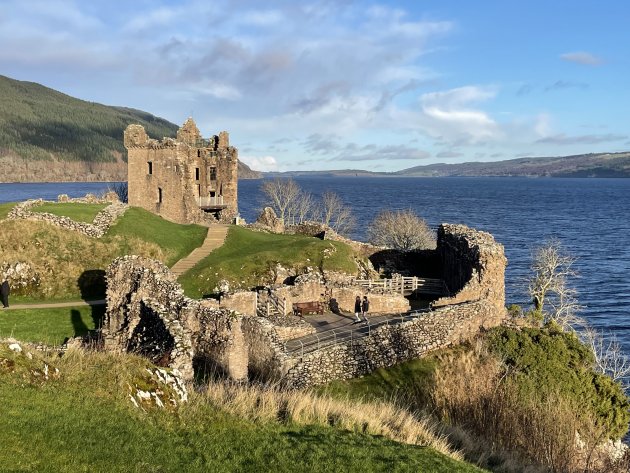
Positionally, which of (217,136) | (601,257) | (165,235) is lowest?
(601,257)

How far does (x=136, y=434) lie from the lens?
11.6 m

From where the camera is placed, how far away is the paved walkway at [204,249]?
38.7 m

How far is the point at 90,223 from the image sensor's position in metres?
38.9

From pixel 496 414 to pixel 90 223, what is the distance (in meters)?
30.8

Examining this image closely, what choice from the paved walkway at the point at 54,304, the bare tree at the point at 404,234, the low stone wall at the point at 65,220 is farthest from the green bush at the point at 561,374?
the bare tree at the point at 404,234

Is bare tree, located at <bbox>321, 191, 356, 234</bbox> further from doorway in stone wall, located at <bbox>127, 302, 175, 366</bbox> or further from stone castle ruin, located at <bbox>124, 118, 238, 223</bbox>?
doorway in stone wall, located at <bbox>127, 302, 175, 366</bbox>

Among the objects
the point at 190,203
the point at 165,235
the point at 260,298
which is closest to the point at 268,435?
the point at 260,298

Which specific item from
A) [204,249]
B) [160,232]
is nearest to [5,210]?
[160,232]

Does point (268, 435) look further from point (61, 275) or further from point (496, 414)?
point (61, 275)

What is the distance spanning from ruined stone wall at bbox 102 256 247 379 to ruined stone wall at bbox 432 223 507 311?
44.8 ft

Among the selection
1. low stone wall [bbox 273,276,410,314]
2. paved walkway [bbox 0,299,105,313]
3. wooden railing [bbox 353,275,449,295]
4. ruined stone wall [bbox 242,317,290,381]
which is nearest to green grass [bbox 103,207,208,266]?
paved walkway [bbox 0,299,105,313]

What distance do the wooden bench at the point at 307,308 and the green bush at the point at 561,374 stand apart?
34.9ft

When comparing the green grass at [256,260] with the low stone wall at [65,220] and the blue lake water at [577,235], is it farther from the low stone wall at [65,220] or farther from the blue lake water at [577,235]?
the blue lake water at [577,235]

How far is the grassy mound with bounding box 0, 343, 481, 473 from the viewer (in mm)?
10257
